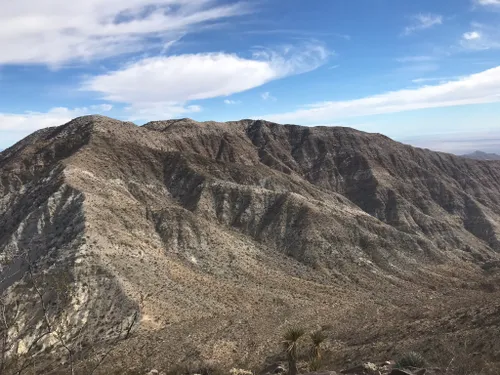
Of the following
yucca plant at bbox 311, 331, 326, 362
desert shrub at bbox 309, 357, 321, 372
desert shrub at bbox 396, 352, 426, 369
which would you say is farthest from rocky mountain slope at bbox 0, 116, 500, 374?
desert shrub at bbox 396, 352, 426, 369

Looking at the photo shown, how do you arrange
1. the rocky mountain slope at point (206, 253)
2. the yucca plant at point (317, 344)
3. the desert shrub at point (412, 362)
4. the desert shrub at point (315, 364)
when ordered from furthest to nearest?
the rocky mountain slope at point (206, 253) → the yucca plant at point (317, 344) → the desert shrub at point (315, 364) → the desert shrub at point (412, 362)

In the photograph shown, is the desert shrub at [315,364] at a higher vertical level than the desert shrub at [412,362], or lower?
lower

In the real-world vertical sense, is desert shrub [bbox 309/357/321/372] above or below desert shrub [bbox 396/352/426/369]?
below

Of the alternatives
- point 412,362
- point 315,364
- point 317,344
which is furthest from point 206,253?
point 412,362

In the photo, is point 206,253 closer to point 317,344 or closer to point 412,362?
point 317,344

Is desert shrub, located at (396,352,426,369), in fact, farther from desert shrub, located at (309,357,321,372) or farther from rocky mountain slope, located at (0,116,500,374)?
desert shrub, located at (309,357,321,372)

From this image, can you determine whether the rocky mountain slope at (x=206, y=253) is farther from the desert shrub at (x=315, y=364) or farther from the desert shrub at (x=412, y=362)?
the desert shrub at (x=412, y=362)

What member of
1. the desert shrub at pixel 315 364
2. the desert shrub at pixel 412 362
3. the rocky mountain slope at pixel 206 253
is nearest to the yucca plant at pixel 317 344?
the desert shrub at pixel 315 364

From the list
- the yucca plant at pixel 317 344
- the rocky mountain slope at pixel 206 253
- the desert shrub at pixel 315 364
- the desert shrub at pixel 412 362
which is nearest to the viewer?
the desert shrub at pixel 412 362

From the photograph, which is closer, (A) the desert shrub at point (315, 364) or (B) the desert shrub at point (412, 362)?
(B) the desert shrub at point (412, 362)
